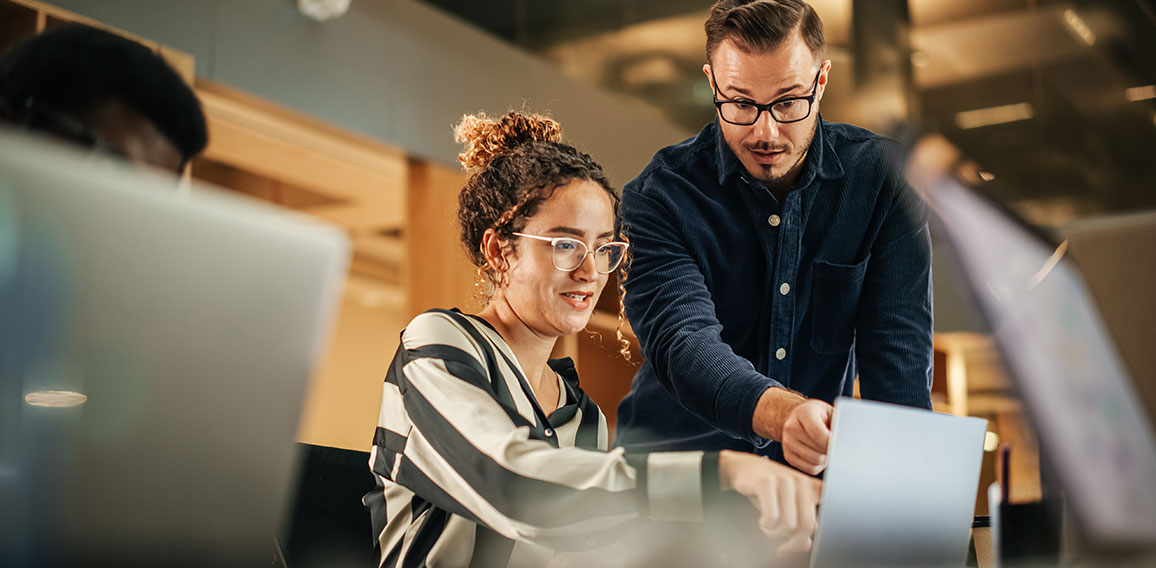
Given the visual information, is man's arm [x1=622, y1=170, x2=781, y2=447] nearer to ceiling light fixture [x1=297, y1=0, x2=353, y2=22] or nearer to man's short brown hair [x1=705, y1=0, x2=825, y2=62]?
man's short brown hair [x1=705, y1=0, x2=825, y2=62]

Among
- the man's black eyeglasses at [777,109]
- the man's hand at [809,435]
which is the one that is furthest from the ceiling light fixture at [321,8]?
the man's hand at [809,435]

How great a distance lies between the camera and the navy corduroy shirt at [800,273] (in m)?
1.71

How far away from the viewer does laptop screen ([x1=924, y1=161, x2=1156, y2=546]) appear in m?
0.74

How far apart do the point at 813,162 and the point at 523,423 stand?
0.85 metres

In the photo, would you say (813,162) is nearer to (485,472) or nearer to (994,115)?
(485,472)

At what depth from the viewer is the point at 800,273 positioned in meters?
1.75

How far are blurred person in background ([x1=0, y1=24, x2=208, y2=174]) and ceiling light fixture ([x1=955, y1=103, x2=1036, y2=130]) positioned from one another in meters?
4.65

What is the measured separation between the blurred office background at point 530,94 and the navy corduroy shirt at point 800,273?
0.31m

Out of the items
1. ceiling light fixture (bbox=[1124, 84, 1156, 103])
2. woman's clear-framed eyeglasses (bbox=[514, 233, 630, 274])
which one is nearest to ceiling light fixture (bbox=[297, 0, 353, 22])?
woman's clear-framed eyeglasses (bbox=[514, 233, 630, 274])

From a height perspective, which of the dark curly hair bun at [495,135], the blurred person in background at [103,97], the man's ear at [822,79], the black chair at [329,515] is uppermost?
the man's ear at [822,79]

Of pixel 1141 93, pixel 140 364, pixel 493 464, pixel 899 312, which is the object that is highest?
pixel 1141 93

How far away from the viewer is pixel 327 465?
1.28m

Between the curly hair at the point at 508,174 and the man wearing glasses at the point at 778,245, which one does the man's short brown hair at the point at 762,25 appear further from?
the curly hair at the point at 508,174

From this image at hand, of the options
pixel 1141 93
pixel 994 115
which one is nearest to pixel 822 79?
pixel 994 115
